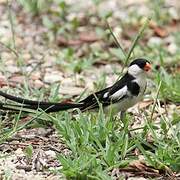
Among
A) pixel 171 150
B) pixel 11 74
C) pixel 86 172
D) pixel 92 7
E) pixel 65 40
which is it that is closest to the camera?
pixel 86 172

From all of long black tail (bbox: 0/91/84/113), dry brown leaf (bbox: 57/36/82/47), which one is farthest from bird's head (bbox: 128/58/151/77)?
dry brown leaf (bbox: 57/36/82/47)

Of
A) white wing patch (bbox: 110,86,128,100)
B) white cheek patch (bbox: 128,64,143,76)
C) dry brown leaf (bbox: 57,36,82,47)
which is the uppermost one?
white cheek patch (bbox: 128,64,143,76)

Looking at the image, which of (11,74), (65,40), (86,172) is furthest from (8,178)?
(65,40)

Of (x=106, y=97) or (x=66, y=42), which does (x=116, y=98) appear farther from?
(x=66, y=42)

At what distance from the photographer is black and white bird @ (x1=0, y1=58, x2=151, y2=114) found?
11.4ft

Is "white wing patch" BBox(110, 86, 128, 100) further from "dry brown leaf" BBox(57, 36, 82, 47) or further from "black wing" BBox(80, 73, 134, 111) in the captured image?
"dry brown leaf" BBox(57, 36, 82, 47)

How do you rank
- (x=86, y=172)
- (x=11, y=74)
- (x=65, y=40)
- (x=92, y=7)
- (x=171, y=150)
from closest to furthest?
(x=86, y=172)
(x=171, y=150)
(x=11, y=74)
(x=65, y=40)
(x=92, y=7)

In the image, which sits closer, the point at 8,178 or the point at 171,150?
the point at 8,178

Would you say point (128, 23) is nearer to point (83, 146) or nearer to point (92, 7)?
point (92, 7)

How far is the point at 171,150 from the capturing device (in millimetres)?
3080

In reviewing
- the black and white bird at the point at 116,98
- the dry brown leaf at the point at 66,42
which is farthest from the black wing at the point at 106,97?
the dry brown leaf at the point at 66,42

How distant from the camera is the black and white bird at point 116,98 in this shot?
3482 mm

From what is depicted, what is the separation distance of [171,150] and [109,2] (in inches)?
125

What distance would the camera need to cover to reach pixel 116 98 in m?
3.48
